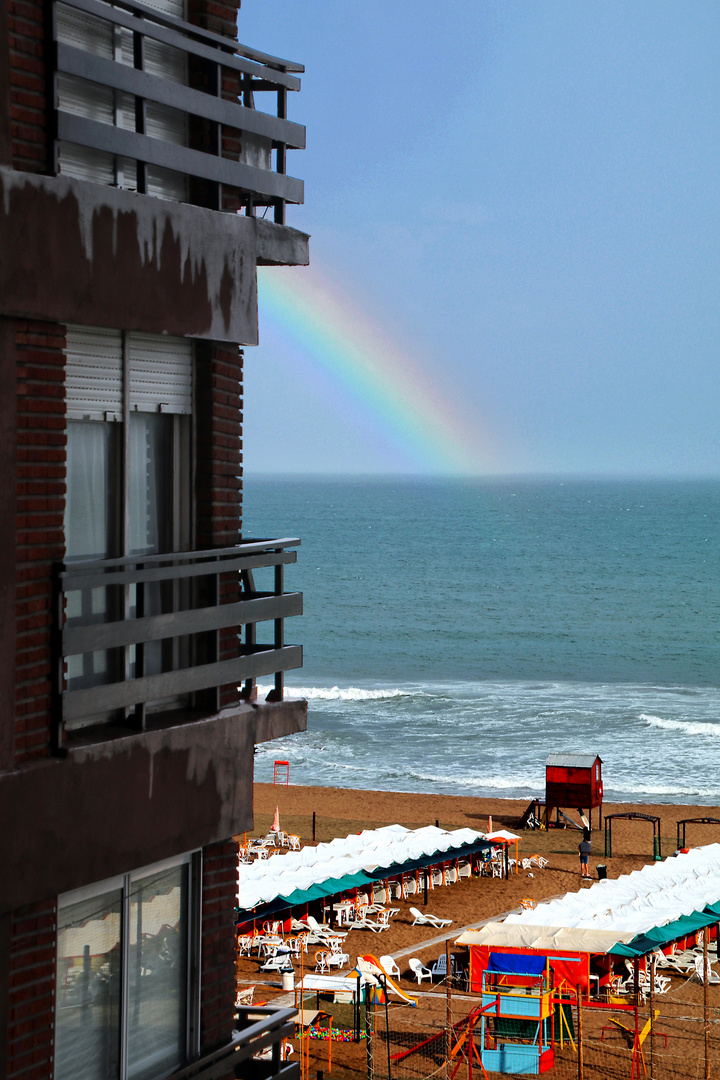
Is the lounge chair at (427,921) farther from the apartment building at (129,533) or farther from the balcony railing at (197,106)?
the balcony railing at (197,106)

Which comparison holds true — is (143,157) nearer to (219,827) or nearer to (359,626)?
(219,827)

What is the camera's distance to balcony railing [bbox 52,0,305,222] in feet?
25.0

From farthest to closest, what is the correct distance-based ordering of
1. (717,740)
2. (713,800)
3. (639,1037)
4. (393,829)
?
(717,740), (713,800), (393,829), (639,1037)

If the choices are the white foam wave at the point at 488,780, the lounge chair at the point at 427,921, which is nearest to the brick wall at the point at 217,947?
the lounge chair at the point at 427,921

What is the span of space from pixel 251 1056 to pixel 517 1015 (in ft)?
44.9

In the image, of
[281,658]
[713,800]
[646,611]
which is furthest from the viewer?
[646,611]

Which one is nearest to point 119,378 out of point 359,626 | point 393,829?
point 393,829

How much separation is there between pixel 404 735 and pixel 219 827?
5579 centimetres

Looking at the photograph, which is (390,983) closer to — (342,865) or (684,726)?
(342,865)

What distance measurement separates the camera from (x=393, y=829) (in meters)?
34.3

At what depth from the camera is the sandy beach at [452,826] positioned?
88.7 ft

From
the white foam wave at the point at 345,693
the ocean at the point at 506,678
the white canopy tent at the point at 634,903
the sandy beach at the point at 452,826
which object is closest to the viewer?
the white canopy tent at the point at 634,903

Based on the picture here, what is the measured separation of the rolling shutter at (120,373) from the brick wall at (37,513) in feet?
0.95

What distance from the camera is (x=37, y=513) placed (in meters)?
7.38
